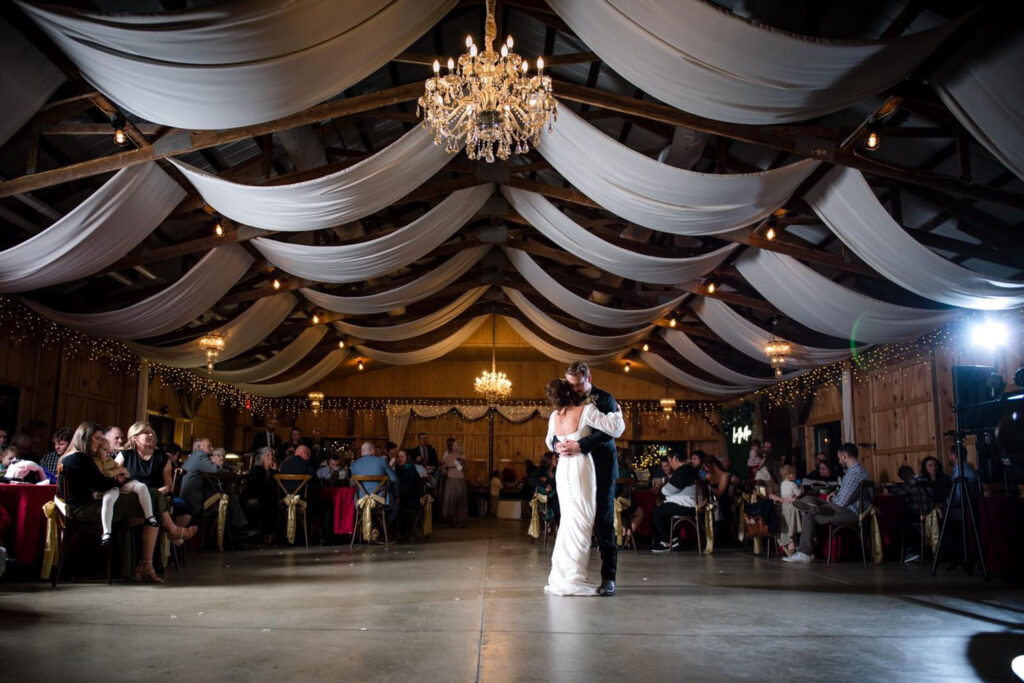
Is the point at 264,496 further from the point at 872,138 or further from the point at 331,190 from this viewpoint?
the point at 872,138

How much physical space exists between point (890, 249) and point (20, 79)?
694cm

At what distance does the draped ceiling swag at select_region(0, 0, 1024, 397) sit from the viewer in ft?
15.0

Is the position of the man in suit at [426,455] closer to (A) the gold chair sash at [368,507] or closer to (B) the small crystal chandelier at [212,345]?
(A) the gold chair sash at [368,507]

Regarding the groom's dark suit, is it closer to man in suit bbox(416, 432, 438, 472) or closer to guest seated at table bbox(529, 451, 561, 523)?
guest seated at table bbox(529, 451, 561, 523)

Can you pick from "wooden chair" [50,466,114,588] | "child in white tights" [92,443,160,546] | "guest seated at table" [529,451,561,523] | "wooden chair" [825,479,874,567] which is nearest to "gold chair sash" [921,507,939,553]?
"wooden chair" [825,479,874,567]

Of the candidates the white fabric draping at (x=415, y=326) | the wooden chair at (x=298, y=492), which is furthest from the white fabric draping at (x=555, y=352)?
the wooden chair at (x=298, y=492)

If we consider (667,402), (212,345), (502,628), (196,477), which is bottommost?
(502,628)

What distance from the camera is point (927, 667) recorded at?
9.77 feet

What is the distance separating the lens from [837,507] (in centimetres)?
762

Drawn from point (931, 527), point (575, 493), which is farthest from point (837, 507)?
point (575, 493)

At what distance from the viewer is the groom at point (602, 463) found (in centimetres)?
495

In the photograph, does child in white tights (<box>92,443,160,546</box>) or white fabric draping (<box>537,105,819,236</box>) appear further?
white fabric draping (<box>537,105,819,236</box>)

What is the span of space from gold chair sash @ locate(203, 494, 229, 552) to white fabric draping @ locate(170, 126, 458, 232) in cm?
313

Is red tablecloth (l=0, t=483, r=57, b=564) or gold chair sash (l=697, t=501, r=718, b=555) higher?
red tablecloth (l=0, t=483, r=57, b=564)
